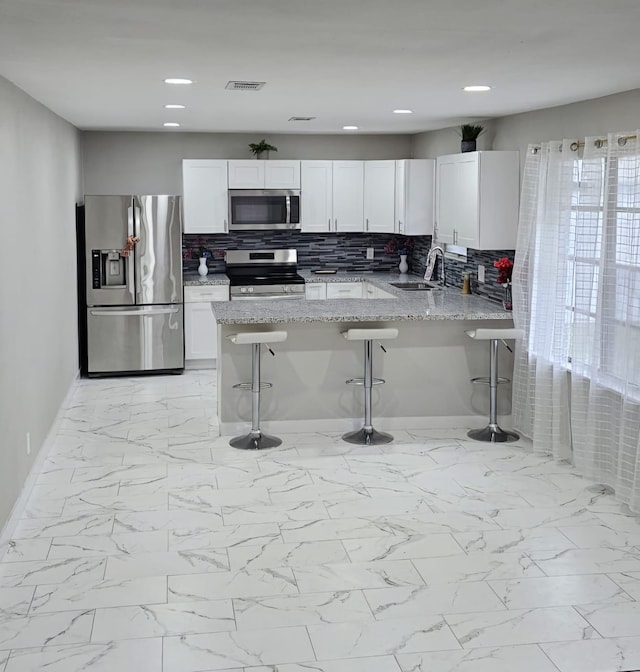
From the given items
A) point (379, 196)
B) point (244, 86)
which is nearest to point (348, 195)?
point (379, 196)

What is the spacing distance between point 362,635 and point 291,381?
3124 millimetres

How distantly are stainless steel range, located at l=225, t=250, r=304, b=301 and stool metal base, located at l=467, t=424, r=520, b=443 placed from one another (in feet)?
9.28

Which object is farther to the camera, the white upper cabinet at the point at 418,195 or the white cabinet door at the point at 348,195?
the white cabinet door at the point at 348,195

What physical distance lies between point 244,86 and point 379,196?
412 centimetres

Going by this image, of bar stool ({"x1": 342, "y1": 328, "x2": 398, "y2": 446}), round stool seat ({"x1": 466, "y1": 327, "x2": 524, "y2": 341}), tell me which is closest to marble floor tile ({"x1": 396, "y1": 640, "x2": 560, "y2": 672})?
bar stool ({"x1": 342, "y1": 328, "x2": 398, "y2": 446})

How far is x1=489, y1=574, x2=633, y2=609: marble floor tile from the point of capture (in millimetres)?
3737

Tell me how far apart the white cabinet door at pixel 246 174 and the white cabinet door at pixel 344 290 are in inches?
48.6

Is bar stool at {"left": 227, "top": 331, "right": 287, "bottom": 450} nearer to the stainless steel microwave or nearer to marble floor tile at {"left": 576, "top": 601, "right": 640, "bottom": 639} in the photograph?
the stainless steel microwave

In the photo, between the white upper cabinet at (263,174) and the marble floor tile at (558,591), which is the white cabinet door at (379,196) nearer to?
the white upper cabinet at (263,174)

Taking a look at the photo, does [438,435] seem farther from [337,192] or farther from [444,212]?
[337,192]

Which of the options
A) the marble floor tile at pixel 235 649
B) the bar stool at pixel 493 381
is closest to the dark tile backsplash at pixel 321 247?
the bar stool at pixel 493 381

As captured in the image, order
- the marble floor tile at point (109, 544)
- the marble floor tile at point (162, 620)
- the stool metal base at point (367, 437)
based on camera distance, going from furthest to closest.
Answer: the stool metal base at point (367, 437) → the marble floor tile at point (109, 544) → the marble floor tile at point (162, 620)

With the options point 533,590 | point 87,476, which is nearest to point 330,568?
point 533,590

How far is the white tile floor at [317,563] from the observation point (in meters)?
3.33
